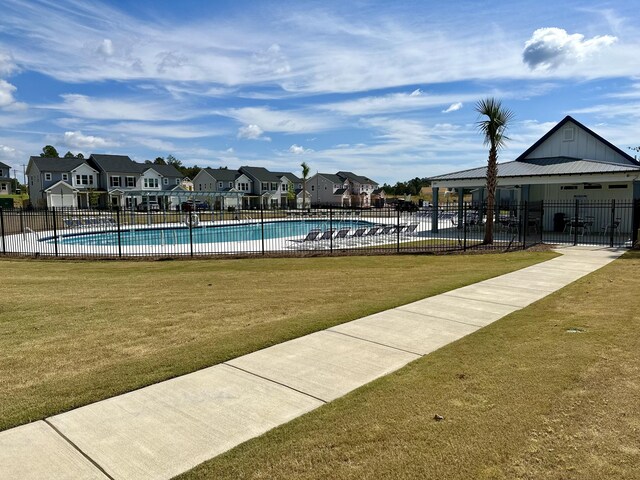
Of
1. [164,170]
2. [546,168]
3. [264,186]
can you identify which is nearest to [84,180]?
[164,170]

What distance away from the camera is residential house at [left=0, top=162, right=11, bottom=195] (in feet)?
264

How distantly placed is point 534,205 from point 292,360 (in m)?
25.6

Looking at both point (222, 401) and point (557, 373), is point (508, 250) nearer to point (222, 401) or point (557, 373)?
point (557, 373)

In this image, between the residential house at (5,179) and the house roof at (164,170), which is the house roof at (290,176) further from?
the residential house at (5,179)

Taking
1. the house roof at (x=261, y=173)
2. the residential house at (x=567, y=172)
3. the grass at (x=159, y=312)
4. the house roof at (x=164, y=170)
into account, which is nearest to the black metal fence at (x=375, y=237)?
the residential house at (x=567, y=172)

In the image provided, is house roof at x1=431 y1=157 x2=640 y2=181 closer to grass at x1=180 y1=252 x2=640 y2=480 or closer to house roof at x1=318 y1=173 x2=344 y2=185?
grass at x1=180 y1=252 x2=640 y2=480

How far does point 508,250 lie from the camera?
18219mm

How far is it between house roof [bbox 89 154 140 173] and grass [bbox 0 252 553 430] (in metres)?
58.8

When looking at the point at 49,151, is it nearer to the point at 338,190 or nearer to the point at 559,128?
the point at 338,190

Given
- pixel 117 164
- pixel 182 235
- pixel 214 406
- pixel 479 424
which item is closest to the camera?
pixel 479 424

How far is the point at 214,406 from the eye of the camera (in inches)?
175

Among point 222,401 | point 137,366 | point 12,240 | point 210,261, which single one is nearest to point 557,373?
point 222,401

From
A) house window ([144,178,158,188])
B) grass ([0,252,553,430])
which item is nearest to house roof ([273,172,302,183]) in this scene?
house window ([144,178,158,188])

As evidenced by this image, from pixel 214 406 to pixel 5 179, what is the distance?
310 ft
